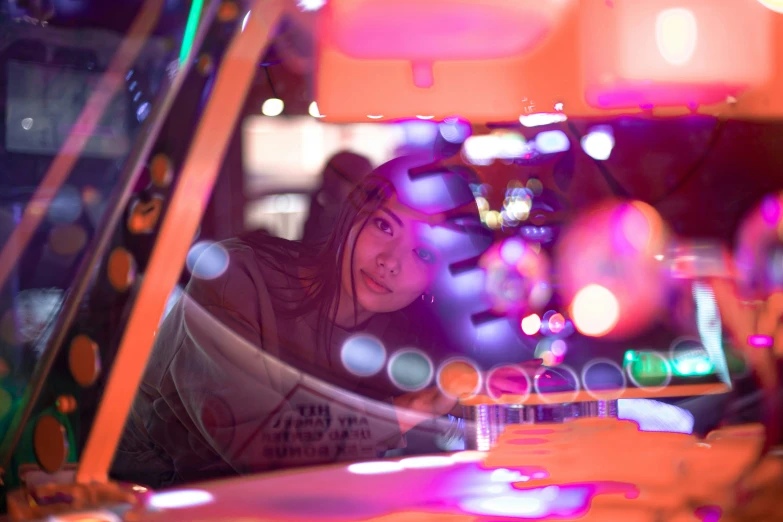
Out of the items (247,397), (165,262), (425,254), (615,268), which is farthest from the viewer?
(615,268)

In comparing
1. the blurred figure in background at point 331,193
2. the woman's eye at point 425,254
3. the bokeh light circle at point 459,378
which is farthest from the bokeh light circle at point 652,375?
the blurred figure in background at point 331,193

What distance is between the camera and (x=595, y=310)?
1121 millimetres

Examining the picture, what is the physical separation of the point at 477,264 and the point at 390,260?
127 millimetres

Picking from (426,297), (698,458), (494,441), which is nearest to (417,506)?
(494,441)

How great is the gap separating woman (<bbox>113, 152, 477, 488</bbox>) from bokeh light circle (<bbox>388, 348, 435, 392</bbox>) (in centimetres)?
1

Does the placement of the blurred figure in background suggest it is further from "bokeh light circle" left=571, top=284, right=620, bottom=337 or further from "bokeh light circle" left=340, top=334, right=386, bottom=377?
"bokeh light circle" left=571, top=284, right=620, bottom=337

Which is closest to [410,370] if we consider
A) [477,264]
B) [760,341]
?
[477,264]

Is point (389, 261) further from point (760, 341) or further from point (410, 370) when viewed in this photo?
point (760, 341)

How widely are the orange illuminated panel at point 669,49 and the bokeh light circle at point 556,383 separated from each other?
1.26ft

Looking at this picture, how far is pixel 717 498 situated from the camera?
2.66 feet

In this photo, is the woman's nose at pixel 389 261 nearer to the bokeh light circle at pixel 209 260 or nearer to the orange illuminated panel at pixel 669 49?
the bokeh light circle at pixel 209 260

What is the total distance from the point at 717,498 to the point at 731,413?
23 centimetres

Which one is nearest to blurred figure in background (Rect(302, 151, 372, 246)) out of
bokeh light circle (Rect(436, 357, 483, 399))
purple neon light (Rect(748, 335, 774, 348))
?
bokeh light circle (Rect(436, 357, 483, 399))

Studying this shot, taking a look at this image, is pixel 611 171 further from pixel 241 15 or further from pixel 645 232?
pixel 241 15
